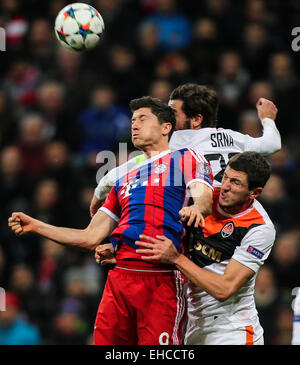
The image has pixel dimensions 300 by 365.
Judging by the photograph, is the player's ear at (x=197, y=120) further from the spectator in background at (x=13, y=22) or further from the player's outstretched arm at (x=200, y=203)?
the spectator in background at (x=13, y=22)

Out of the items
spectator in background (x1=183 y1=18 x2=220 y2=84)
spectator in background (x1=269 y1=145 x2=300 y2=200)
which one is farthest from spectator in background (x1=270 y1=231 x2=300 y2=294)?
spectator in background (x1=183 y1=18 x2=220 y2=84)

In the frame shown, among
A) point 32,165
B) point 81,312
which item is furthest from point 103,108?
point 81,312

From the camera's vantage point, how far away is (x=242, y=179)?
4621mm

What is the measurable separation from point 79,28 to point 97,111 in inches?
120

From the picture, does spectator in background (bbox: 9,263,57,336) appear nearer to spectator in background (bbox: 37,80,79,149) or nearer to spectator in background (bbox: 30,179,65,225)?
spectator in background (bbox: 30,179,65,225)

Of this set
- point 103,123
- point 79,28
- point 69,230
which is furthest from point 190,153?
point 103,123

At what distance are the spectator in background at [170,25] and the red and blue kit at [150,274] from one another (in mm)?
5050

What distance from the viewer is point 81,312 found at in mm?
7523

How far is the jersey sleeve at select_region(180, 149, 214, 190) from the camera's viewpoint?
14.8 feet

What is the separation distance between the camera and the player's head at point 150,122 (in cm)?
482

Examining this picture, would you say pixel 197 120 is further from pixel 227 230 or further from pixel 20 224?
pixel 20 224

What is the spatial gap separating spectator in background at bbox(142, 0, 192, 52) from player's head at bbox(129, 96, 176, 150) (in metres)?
4.62

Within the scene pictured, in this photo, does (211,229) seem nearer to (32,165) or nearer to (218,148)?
(218,148)

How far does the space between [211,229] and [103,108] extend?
4.08m
